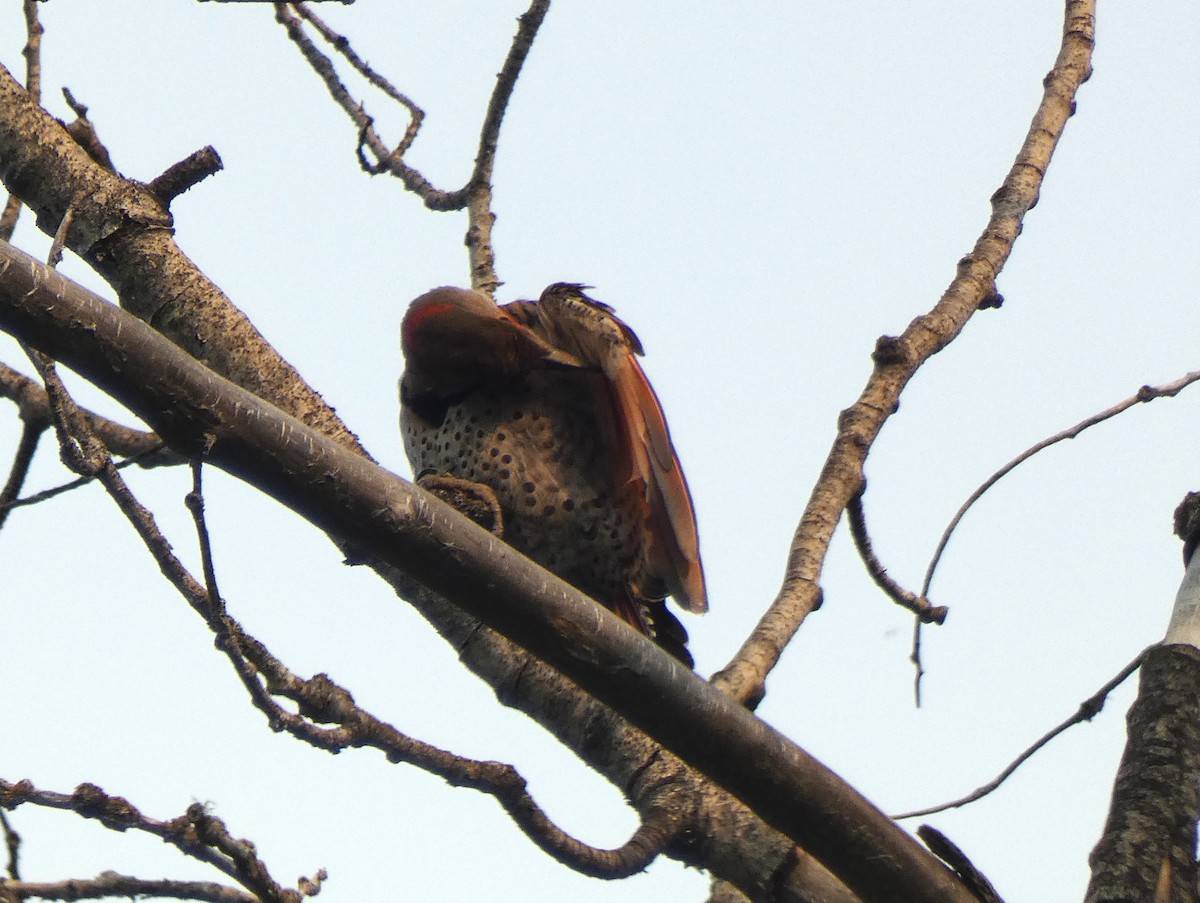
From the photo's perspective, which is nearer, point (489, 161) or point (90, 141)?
point (90, 141)

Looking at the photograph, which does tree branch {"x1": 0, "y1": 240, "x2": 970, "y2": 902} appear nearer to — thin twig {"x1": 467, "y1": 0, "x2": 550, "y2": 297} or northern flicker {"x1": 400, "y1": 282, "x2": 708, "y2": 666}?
northern flicker {"x1": 400, "y1": 282, "x2": 708, "y2": 666}

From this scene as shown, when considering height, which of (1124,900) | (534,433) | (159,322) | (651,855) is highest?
(534,433)

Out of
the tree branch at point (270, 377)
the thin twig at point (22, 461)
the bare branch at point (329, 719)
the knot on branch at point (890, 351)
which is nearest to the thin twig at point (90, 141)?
the tree branch at point (270, 377)

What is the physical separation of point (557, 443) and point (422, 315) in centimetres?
52

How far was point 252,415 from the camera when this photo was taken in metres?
1.72

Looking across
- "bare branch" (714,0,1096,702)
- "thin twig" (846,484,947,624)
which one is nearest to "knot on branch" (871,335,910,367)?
"bare branch" (714,0,1096,702)

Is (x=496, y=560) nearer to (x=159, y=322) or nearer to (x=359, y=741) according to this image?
(x=359, y=741)

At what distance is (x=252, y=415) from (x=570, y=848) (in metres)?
0.84

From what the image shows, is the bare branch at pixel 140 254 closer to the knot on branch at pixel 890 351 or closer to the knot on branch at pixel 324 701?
the knot on branch at pixel 324 701

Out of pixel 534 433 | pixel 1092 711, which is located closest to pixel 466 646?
pixel 534 433

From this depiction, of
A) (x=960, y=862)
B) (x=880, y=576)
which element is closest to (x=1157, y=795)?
(x=960, y=862)

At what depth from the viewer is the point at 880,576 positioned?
3266 millimetres

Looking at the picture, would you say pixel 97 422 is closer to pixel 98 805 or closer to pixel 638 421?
pixel 638 421

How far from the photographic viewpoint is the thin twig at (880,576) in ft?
A: 10.5
